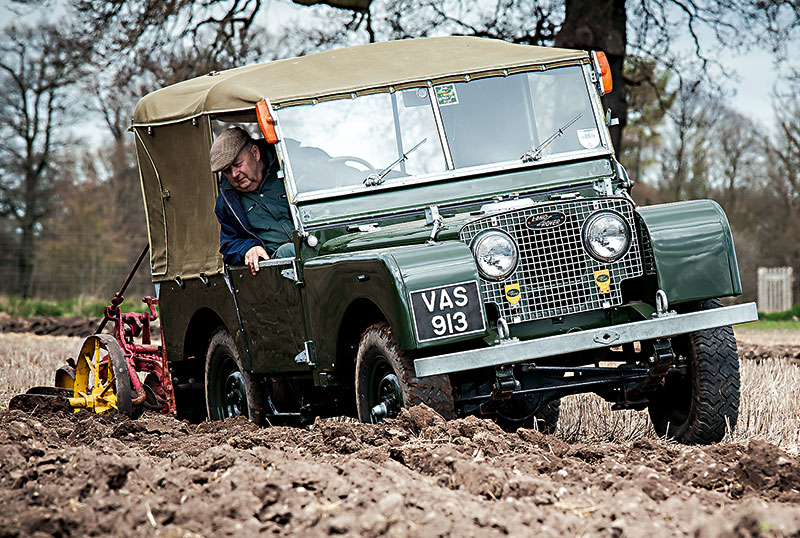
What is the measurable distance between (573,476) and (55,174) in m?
37.1

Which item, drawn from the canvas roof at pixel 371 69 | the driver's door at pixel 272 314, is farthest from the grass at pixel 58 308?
the canvas roof at pixel 371 69

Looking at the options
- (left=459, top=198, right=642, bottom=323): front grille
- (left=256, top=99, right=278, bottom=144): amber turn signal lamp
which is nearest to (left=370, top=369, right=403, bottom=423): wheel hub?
(left=459, top=198, right=642, bottom=323): front grille

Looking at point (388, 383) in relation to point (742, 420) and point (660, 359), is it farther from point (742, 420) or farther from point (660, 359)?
point (742, 420)

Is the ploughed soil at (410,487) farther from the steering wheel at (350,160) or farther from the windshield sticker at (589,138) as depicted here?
the windshield sticker at (589,138)

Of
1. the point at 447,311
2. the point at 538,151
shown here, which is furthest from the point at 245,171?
the point at 447,311

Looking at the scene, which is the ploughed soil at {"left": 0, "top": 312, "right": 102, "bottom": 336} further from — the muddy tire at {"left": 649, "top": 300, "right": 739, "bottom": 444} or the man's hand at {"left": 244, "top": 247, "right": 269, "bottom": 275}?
the muddy tire at {"left": 649, "top": 300, "right": 739, "bottom": 444}

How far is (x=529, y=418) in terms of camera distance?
6.89 metres

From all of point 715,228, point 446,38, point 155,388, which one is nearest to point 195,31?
point 155,388

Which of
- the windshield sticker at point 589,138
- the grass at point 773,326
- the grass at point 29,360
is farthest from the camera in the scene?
the grass at point 773,326

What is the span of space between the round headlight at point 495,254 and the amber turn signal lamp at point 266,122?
1760 millimetres

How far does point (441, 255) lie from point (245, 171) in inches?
96.7

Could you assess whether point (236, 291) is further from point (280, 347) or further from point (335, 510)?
point (335, 510)

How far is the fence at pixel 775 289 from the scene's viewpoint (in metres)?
34.2

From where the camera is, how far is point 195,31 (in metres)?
20.1
